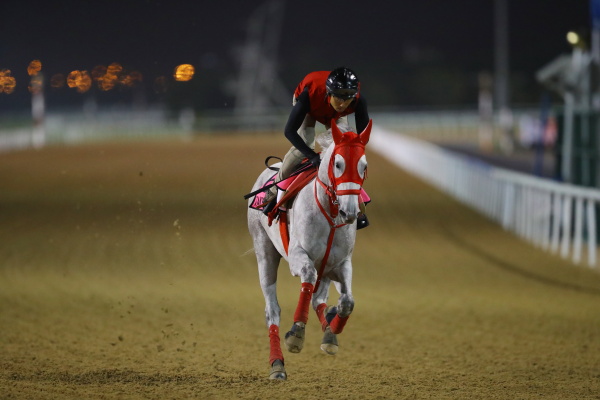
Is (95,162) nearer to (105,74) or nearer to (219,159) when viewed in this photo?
(219,159)

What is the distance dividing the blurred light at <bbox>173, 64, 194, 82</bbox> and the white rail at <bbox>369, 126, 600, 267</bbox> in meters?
8.92

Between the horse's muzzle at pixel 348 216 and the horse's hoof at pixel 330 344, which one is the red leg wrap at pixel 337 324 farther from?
the horse's muzzle at pixel 348 216

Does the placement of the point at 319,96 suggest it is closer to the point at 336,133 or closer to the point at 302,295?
the point at 336,133

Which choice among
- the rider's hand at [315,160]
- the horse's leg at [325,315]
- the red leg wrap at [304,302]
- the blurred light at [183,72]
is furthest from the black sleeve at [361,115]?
the blurred light at [183,72]

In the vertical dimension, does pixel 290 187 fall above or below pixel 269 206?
above

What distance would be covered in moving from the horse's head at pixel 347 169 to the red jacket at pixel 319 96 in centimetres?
35

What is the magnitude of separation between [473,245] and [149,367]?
33.6ft

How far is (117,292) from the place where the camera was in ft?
40.2

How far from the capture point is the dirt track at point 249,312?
718cm

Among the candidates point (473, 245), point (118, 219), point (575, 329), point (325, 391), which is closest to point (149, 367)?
point (325, 391)

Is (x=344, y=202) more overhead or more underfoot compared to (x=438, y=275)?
more overhead

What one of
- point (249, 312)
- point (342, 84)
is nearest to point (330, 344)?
point (342, 84)

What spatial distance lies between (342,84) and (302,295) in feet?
4.50

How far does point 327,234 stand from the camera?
20.5ft
